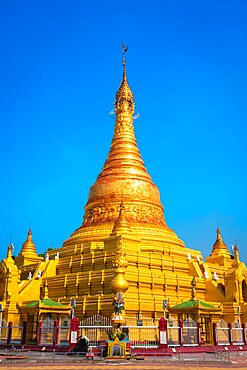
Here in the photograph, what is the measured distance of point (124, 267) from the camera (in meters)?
26.5

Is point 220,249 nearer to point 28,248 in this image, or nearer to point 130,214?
point 130,214

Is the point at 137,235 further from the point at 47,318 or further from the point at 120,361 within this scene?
the point at 120,361

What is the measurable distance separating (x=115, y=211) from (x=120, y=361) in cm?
2498

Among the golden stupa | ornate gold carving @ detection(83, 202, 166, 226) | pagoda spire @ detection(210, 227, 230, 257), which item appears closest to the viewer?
the golden stupa

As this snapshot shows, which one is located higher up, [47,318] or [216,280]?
[216,280]

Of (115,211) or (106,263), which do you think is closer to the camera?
(106,263)

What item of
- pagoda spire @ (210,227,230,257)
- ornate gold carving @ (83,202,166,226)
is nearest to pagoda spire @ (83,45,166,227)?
ornate gold carving @ (83,202,166,226)

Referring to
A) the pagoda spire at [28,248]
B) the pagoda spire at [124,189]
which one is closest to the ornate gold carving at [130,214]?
the pagoda spire at [124,189]

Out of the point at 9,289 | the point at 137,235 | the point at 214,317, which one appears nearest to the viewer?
the point at 214,317

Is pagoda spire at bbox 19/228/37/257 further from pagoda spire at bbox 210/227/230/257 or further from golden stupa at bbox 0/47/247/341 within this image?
pagoda spire at bbox 210/227/230/257

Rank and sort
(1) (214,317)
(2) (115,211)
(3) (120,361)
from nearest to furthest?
(3) (120,361) → (1) (214,317) → (2) (115,211)

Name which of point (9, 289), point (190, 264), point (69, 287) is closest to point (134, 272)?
point (69, 287)

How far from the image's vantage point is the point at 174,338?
22484 mm

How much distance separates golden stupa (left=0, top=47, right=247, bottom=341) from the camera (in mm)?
30391
